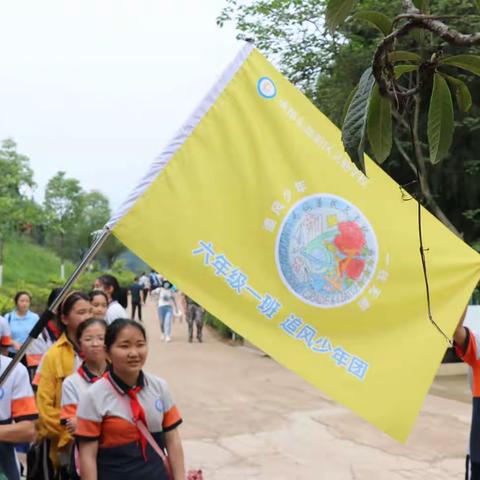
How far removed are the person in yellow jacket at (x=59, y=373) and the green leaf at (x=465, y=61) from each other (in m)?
2.56

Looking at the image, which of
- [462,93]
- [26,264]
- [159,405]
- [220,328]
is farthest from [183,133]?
[26,264]

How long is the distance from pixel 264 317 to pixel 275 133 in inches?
31.7

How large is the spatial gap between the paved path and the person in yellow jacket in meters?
2.54

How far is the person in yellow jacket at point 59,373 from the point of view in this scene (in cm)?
340

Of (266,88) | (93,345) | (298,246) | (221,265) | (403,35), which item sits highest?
(266,88)

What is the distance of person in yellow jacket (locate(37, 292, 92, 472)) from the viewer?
340 cm

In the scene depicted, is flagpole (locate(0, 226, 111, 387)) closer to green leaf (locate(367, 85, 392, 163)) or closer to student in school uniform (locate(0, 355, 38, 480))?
student in school uniform (locate(0, 355, 38, 480))

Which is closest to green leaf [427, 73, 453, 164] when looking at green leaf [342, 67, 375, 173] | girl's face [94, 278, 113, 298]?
green leaf [342, 67, 375, 173]

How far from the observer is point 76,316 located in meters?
3.71

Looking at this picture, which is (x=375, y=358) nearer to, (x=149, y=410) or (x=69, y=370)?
(x=149, y=410)

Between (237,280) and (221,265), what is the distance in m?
0.09

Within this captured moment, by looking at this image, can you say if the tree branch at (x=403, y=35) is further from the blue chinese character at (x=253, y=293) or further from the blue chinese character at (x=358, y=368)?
the blue chinese character at (x=358, y=368)

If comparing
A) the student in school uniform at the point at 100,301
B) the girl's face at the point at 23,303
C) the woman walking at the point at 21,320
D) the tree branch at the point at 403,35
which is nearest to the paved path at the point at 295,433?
the student in school uniform at the point at 100,301

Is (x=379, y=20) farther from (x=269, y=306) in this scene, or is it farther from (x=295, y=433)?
(x=295, y=433)
